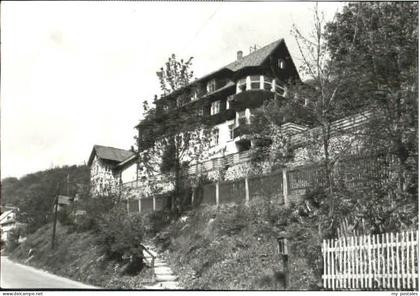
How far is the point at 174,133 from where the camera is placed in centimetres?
2112

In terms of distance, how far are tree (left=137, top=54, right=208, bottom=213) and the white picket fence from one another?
11098mm

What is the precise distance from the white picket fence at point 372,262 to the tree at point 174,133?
36.4 ft

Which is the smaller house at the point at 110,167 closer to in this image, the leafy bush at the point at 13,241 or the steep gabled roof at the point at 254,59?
the leafy bush at the point at 13,241

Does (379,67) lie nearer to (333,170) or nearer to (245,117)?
(333,170)

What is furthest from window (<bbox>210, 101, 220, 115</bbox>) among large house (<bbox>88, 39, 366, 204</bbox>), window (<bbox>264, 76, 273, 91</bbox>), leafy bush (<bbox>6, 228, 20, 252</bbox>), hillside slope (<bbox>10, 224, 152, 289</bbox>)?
leafy bush (<bbox>6, 228, 20, 252</bbox>)

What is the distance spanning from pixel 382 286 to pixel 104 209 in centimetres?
1499

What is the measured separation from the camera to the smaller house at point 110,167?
26.1 metres

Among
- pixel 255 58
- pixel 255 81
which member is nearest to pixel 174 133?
pixel 255 81

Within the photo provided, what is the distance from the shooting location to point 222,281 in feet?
40.6

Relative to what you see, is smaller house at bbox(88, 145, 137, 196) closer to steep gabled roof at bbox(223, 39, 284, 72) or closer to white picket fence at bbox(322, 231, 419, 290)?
steep gabled roof at bbox(223, 39, 284, 72)

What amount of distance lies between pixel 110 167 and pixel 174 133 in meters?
14.3

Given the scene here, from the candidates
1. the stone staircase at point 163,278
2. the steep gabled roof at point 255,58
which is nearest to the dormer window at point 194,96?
the stone staircase at point 163,278

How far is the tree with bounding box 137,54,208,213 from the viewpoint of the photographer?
68.8ft

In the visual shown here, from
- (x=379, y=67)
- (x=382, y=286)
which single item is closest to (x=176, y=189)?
(x=379, y=67)
